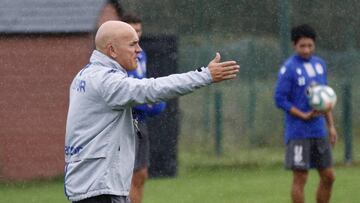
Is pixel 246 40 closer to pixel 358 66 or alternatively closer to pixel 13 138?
pixel 358 66

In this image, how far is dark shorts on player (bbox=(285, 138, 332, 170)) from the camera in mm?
8656

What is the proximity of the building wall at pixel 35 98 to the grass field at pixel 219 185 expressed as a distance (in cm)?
23

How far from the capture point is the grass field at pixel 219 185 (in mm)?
10383

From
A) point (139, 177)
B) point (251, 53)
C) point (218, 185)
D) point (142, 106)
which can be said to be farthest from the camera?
point (251, 53)

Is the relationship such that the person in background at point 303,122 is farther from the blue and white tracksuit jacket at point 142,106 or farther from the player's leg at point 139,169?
the player's leg at point 139,169

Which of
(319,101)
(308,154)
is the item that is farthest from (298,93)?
(308,154)

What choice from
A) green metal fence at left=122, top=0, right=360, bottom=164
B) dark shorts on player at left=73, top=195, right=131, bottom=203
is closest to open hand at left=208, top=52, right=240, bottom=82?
dark shorts on player at left=73, top=195, right=131, bottom=203

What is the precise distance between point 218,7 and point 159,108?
4003 millimetres

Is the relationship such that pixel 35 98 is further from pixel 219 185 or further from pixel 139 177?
pixel 139 177

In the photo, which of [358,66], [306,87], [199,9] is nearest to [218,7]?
[199,9]

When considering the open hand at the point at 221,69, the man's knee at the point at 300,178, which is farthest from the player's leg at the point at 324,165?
the open hand at the point at 221,69

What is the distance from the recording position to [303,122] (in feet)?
28.6

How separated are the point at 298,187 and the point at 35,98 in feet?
12.6

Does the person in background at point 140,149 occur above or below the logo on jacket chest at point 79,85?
below
